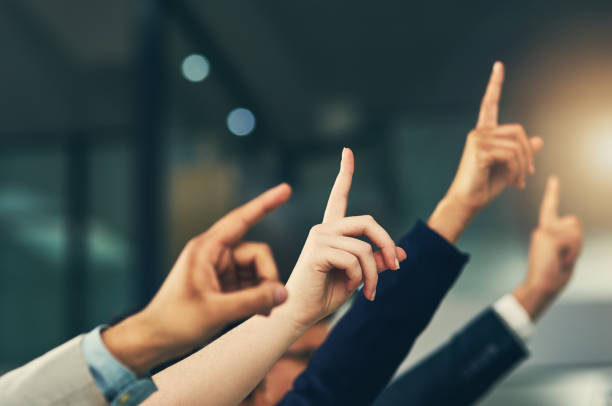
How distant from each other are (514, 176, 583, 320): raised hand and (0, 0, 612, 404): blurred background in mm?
23

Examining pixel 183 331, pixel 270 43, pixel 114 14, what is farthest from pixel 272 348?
pixel 114 14

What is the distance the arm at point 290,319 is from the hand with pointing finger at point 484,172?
0.47 feet

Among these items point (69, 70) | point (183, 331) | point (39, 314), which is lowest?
point (39, 314)

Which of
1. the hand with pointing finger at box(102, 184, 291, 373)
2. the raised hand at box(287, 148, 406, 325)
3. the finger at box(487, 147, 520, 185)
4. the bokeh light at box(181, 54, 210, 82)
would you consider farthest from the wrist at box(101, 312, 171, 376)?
the bokeh light at box(181, 54, 210, 82)

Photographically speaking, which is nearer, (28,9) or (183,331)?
(183,331)

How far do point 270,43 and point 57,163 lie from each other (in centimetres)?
160

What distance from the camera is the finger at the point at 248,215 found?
374mm

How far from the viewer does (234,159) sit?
3.95 ft

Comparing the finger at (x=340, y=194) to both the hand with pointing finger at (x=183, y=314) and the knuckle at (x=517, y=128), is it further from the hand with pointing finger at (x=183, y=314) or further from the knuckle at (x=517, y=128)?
the knuckle at (x=517, y=128)

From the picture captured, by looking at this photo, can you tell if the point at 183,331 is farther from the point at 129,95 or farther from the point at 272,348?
the point at 129,95

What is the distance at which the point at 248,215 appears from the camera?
1.23ft

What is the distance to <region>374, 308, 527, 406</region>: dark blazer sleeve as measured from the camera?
643mm

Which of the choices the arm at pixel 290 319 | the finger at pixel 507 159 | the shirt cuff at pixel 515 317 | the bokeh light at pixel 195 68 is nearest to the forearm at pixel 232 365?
the arm at pixel 290 319

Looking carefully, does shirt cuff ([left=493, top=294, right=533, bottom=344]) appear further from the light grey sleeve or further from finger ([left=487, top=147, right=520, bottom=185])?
the light grey sleeve
